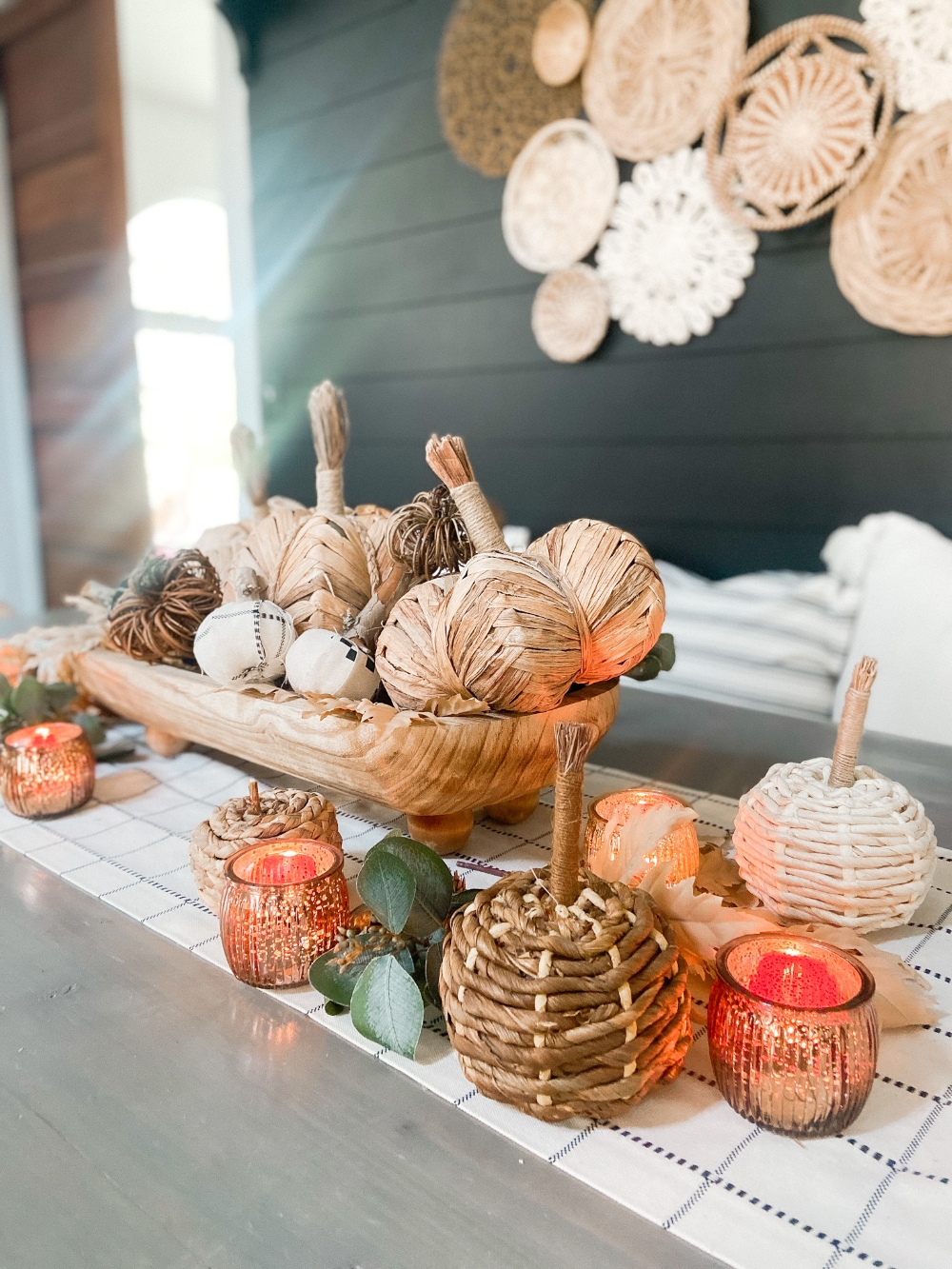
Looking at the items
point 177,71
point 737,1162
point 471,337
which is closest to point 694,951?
point 737,1162

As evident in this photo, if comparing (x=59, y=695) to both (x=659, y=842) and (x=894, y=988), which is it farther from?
(x=894, y=988)

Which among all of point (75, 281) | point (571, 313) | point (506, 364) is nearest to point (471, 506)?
point (571, 313)

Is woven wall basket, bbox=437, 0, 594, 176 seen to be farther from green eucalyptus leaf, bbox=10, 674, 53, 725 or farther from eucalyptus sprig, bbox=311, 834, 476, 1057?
eucalyptus sprig, bbox=311, 834, 476, 1057

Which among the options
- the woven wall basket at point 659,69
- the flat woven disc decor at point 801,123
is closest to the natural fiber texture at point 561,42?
the woven wall basket at point 659,69

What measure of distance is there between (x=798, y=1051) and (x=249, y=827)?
0.32 meters

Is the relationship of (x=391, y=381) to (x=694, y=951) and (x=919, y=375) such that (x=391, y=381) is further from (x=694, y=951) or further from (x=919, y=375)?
(x=694, y=951)

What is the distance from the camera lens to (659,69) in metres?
1.64

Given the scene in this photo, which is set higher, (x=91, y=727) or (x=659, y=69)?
(x=659, y=69)

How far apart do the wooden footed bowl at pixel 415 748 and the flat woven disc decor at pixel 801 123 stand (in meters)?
1.22

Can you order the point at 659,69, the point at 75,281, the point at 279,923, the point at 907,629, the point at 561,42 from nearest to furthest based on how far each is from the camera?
1. the point at 279,923
2. the point at 907,629
3. the point at 659,69
4. the point at 561,42
5. the point at 75,281

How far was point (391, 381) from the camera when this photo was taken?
7.58 ft

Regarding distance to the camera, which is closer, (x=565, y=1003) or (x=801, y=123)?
(x=565, y=1003)

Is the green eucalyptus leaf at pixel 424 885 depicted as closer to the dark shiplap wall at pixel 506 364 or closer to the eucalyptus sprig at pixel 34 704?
the eucalyptus sprig at pixel 34 704

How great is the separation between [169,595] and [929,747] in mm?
729
